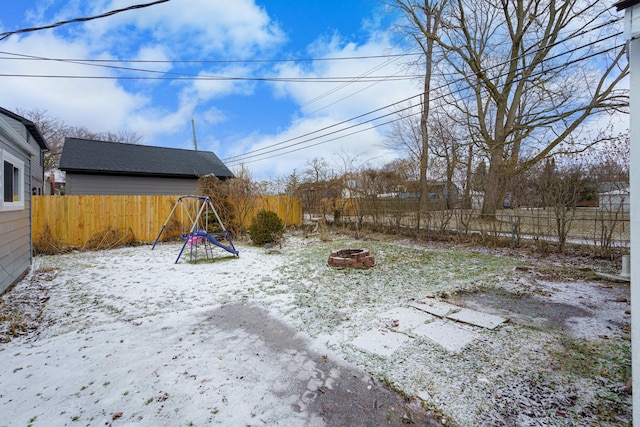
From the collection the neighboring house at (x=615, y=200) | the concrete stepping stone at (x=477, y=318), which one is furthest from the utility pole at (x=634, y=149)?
the neighboring house at (x=615, y=200)

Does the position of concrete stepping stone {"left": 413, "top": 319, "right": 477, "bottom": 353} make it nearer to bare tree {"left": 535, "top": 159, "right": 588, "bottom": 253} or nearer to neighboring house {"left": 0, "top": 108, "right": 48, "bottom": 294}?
bare tree {"left": 535, "top": 159, "right": 588, "bottom": 253}

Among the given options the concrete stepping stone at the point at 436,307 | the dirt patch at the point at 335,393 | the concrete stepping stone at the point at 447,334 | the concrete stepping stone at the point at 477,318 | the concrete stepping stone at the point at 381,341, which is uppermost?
the concrete stepping stone at the point at 436,307

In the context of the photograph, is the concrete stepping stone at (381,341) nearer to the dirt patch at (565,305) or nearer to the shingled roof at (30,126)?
the dirt patch at (565,305)

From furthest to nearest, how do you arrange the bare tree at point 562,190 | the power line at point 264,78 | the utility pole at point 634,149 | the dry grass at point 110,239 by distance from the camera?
1. the dry grass at point 110,239
2. the power line at point 264,78
3. the bare tree at point 562,190
4. the utility pole at point 634,149

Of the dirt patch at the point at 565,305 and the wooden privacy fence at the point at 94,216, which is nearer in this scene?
the dirt patch at the point at 565,305

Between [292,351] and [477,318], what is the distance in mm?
2097

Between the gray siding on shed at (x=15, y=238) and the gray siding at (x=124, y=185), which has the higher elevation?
the gray siding at (x=124, y=185)

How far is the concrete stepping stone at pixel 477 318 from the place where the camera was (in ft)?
10.3

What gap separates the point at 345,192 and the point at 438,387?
30.4 feet

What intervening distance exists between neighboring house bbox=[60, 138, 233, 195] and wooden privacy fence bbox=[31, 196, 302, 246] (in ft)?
8.16

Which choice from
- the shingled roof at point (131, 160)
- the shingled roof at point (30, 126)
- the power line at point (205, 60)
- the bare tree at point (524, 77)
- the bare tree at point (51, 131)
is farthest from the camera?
the bare tree at point (51, 131)

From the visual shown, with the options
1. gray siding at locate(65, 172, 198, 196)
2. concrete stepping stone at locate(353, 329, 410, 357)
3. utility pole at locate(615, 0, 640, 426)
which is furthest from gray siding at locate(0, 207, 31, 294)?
utility pole at locate(615, 0, 640, 426)

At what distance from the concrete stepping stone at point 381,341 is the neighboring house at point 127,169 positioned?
10.2m

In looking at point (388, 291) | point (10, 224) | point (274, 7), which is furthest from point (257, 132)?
point (388, 291)
